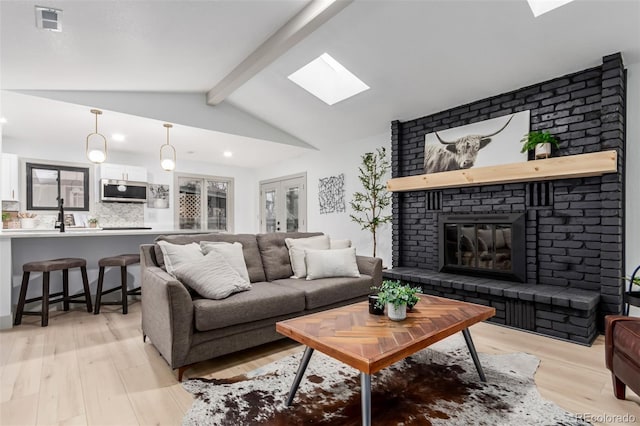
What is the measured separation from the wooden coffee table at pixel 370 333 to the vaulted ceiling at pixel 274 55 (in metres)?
2.43

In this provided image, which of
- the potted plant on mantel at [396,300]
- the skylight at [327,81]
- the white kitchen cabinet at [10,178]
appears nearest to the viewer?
the potted plant on mantel at [396,300]

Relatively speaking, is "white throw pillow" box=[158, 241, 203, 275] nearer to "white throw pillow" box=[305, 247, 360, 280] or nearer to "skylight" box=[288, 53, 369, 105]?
"white throw pillow" box=[305, 247, 360, 280]

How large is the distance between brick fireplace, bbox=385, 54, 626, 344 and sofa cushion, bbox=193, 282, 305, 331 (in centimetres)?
184

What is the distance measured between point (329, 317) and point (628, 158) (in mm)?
3116

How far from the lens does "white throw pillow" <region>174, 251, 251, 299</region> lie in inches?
97.3

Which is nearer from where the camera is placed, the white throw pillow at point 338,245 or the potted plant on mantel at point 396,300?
the potted plant on mantel at point 396,300

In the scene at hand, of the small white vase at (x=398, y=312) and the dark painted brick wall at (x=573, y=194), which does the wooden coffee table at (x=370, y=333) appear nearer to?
the small white vase at (x=398, y=312)

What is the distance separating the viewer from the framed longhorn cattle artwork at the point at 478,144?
11.7 ft

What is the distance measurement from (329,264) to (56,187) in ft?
16.4

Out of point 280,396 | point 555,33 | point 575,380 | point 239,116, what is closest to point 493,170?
Answer: point 555,33

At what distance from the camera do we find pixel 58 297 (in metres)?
3.88

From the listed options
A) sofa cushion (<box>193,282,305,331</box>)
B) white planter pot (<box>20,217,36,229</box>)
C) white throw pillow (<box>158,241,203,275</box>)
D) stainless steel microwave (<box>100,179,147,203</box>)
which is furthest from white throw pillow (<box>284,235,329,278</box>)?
white planter pot (<box>20,217,36,229</box>)

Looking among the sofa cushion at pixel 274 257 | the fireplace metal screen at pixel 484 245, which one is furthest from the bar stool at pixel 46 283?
the fireplace metal screen at pixel 484 245

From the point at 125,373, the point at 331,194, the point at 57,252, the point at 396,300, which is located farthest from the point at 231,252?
the point at 331,194
